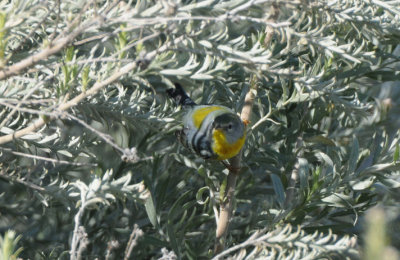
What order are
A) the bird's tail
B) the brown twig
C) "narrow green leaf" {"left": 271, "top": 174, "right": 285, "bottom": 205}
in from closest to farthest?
the brown twig → "narrow green leaf" {"left": 271, "top": 174, "right": 285, "bottom": 205} → the bird's tail

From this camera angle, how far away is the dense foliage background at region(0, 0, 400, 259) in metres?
1.20

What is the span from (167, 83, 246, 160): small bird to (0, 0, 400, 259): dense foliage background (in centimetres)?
→ 5

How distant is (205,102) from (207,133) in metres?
0.14

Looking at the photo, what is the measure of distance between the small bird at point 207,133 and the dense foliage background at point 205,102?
53 millimetres

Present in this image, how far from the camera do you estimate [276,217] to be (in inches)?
64.6

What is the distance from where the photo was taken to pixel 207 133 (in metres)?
2.12

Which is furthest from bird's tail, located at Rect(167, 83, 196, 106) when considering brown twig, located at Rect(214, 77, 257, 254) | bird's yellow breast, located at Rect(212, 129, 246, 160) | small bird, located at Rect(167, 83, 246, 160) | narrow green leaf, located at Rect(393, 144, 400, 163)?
narrow green leaf, located at Rect(393, 144, 400, 163)

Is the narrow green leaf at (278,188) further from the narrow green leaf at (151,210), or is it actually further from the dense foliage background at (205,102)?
the narrow green leaf at (151,210)

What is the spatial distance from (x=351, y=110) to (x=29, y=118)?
3.20 ft

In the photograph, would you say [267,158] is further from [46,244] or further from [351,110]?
[46,244]

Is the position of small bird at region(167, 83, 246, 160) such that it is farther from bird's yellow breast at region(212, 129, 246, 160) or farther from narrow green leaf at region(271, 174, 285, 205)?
narrow green leaf at region(271, 174, 285, 205)

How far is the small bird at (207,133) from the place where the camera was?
1839 mm

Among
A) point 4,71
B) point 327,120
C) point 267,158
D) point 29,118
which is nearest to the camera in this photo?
point 4,71

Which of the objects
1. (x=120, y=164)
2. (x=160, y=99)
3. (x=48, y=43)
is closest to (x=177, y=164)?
(x=120, y=164)
